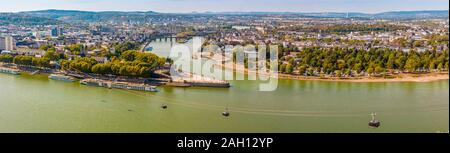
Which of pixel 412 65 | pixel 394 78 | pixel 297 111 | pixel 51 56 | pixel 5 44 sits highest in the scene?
pixel 5 44

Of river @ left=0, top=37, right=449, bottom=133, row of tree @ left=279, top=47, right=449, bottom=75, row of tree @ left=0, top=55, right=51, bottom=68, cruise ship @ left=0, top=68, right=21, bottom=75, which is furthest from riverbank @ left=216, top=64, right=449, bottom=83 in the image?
cruise ship @ left=0, top=68, right=21, bottom=75

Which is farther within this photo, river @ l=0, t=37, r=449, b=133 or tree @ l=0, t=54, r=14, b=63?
tree @ l=0, t=54, r=14, b=63

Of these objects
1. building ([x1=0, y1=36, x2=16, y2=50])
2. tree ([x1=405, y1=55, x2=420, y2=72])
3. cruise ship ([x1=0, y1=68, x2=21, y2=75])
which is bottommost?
cruise ship ([x1=0, y1=68, x2=21, y2=75])

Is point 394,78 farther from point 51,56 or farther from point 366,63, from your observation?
point 51,56

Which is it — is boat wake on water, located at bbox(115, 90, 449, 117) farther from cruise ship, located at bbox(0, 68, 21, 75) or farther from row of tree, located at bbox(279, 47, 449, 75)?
cruise ship, located at bbox(0, 68, 21, 75)

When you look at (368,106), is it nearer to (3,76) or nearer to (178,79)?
(178,79)

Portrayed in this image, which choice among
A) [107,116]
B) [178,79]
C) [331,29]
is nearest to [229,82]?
[178,79]

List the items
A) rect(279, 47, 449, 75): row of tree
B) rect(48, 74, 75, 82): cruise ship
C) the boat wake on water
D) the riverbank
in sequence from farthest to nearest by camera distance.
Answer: rect(279, 47, 449, 75): row of tree < the riverbank < rect(48, 74, 75, 82): cruise ship < the boat wake on water

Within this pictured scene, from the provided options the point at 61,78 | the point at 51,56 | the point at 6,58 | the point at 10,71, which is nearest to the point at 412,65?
the point at 61,78
